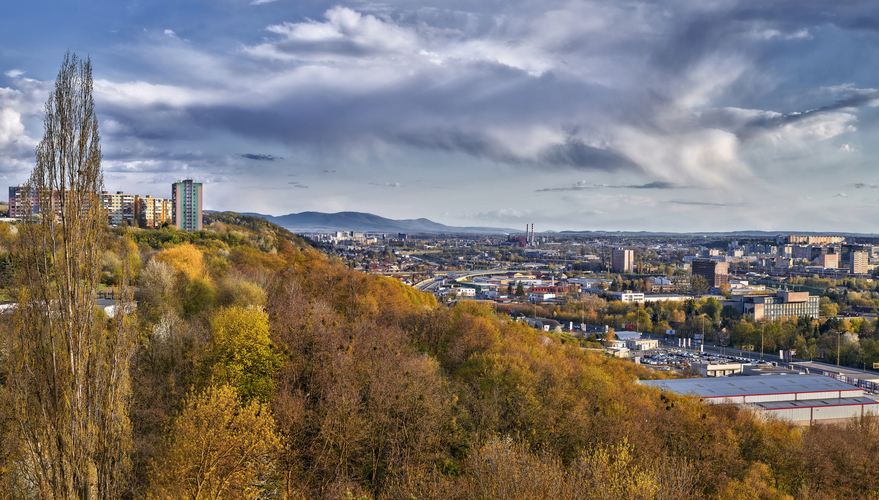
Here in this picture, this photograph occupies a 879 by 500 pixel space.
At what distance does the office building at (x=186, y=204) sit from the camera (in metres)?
96.0

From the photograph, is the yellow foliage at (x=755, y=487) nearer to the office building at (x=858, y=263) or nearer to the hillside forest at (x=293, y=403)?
the hillside forest at (x=293, y=403)

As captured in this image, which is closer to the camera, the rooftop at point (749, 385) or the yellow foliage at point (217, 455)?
the yellow foliage at point (217, 455)

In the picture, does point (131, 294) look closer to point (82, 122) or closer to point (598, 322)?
point (82, 122)

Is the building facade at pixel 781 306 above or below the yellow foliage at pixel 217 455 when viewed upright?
below

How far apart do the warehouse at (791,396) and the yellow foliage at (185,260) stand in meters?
32.9

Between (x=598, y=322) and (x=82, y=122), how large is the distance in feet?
279

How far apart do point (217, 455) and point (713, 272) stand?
155 m

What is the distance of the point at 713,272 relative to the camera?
147 metres

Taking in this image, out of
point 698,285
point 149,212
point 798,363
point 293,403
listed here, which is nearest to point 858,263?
point 698,285

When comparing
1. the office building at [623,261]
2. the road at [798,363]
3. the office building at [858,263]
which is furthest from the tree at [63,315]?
the office building at [858,263]

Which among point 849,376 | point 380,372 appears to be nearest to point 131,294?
point 380,372

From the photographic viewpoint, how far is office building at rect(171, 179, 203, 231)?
96000 millimetres

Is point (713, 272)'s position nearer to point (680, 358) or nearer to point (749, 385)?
point (680, 358)

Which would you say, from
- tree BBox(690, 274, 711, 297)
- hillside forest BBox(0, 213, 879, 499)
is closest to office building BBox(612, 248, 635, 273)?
tree BBox(690, 274, 711, 297)
